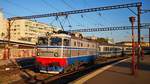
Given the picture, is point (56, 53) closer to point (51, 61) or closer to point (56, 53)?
point (56, 53)

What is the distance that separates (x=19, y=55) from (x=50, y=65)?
34202 mm

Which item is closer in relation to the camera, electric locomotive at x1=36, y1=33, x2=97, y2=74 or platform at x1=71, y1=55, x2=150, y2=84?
platform at x1=71, y1=55, x2=150, y2=84

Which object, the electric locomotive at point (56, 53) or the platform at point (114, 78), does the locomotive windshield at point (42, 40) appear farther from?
the platform at point (114, 78)

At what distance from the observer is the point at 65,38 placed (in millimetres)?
18078

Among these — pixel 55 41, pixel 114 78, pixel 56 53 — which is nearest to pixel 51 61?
pixel 56 53

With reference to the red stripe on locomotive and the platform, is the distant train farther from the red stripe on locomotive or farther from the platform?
the platform

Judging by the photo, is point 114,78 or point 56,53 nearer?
point 114,78

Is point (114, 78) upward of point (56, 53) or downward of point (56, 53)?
downward

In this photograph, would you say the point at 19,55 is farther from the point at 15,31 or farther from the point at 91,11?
the point at 15,31

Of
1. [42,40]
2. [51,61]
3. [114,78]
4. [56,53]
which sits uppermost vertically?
[42,40]

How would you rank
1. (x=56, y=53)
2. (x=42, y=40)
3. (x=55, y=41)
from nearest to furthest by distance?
(x=56, y=53) < (x=55, y=41) < (x=42, y=40)

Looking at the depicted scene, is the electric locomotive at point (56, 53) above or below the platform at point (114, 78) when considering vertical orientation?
above

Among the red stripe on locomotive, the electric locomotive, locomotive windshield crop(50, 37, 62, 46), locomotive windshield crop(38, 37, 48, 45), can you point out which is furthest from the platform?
locomotive windshield crop(38, 37, 48, 45)

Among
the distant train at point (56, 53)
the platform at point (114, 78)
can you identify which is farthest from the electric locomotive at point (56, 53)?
the platform at point (114, 78)
